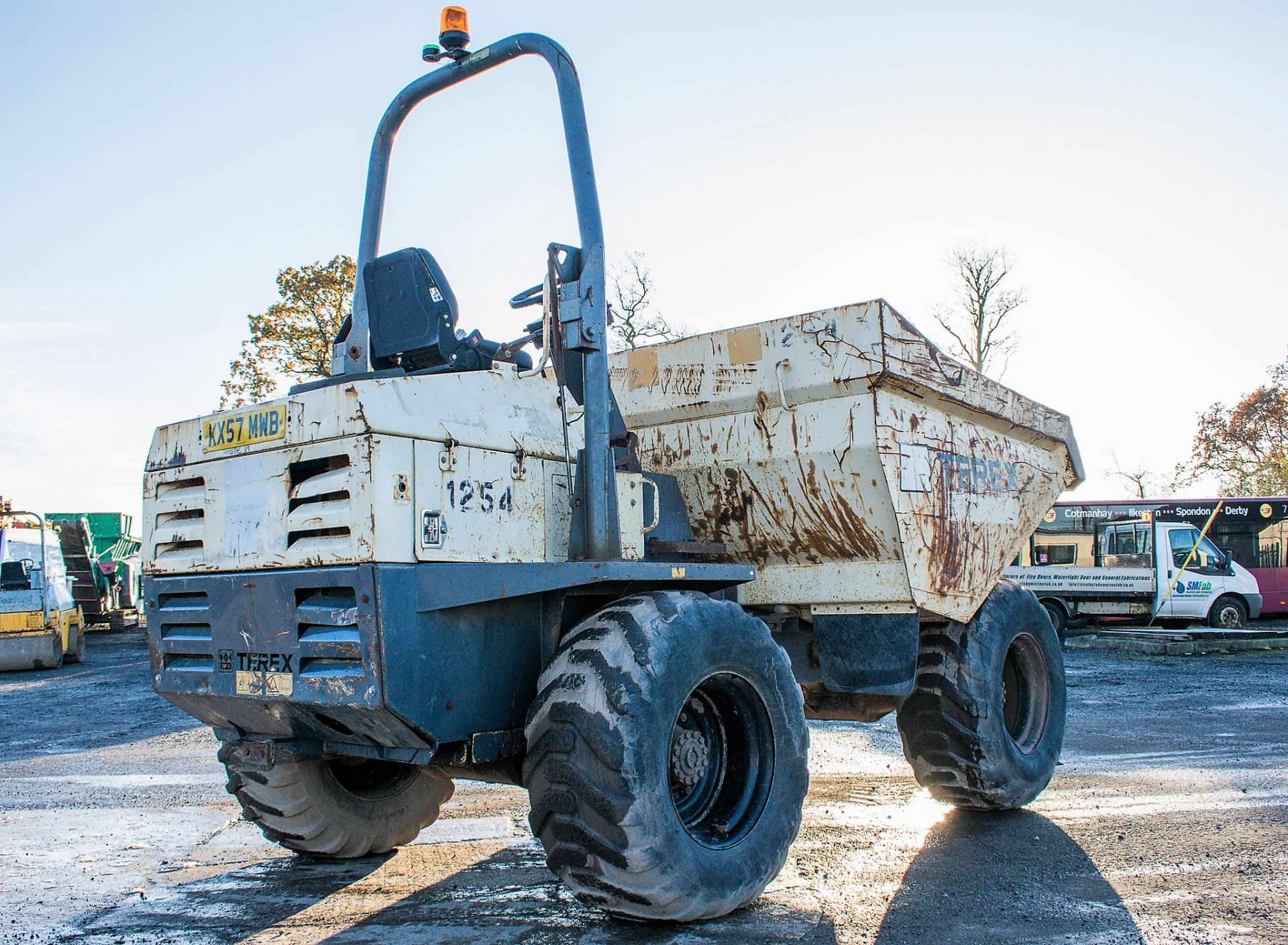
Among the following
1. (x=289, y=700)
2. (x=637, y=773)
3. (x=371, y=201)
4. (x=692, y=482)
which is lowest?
(x=637, y=773)

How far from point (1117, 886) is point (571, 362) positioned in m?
3.15

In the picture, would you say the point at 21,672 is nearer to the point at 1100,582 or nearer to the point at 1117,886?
the point at 1117,886

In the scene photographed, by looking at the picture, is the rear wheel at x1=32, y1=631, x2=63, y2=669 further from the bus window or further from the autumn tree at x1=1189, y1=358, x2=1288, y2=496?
the autumn tree at x1=1189, y1=358, x2=1288, y2=496

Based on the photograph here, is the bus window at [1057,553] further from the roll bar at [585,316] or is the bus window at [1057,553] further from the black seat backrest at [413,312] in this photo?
the black seat backrest at [413,312]

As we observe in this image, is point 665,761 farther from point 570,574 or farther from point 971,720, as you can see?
point 971,720

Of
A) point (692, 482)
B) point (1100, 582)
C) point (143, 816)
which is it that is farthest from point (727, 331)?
point (1100, 582)

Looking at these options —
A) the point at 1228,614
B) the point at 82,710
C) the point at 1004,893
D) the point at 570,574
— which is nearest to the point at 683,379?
the point at 570,574

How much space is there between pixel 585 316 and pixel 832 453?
154 centimetres

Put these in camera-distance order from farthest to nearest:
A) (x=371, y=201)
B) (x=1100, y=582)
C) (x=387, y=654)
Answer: (x=1100, y=582), (x=371, y=201), (x=387, y=654)

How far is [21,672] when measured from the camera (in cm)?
1730

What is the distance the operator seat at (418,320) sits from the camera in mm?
4227

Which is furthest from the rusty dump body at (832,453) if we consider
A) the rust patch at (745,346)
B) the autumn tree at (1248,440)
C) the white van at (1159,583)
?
the autumn tree at (1248,440)

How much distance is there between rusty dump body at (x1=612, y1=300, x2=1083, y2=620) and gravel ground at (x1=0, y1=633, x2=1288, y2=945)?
48.4 inches

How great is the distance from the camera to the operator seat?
166 inches
